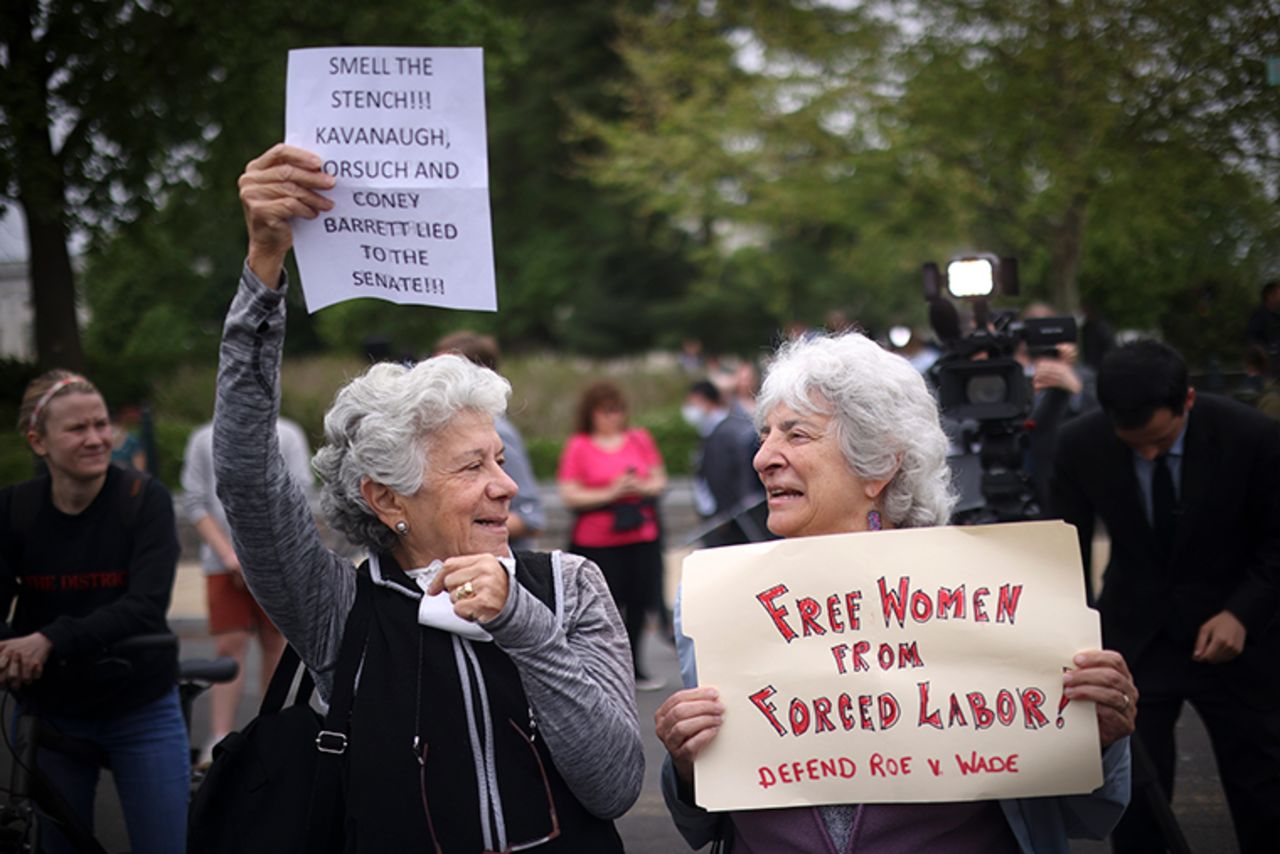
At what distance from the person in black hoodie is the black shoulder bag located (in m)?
1.60

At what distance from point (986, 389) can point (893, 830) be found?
3.34m

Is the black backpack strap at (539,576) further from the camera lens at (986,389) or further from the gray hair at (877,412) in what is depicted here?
the camera lens at (986,389)

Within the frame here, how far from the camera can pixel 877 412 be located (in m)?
2.85

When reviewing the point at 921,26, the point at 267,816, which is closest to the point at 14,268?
the point at 921,26

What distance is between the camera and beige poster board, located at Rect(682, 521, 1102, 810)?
8.48ft

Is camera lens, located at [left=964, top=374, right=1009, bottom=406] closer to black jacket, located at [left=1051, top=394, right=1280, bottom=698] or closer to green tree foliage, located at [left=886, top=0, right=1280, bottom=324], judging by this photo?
black jacket, located at [left=1051, top=394, right=1280, bottom=698]

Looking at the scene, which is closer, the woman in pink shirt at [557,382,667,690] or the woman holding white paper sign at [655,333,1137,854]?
the woman holding white paper sign at [655,333,1137,854]

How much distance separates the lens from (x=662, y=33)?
1958 centimetres

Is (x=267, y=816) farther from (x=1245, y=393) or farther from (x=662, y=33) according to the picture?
(x=662, y=33)

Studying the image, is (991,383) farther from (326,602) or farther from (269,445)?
(269,445)

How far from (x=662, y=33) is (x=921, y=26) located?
6107 mm

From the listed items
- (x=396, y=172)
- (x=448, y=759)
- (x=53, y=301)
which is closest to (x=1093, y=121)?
(x=53, y=301)

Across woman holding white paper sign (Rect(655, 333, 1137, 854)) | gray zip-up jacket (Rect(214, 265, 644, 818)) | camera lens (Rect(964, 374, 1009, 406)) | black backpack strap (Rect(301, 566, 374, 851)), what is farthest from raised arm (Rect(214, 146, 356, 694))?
camera lens (Rect(964, 374, 1009, 406))

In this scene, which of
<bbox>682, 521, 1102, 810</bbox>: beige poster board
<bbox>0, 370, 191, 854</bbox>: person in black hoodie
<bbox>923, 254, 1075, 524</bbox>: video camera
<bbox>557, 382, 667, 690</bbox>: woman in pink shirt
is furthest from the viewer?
<bbox>557, 382, 667, 690</bbox>: woman in pink shirt
